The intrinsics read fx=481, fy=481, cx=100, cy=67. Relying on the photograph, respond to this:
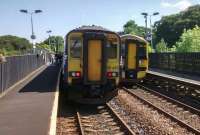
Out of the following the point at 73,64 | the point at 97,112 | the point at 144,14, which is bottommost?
the point at 97,112

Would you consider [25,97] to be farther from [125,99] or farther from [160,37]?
[160,37]

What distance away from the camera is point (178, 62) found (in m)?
38.8

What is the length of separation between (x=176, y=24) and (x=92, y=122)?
10508cm

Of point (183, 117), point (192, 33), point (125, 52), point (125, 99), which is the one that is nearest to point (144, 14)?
point (192, 33)

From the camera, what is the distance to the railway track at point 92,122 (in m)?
13.4

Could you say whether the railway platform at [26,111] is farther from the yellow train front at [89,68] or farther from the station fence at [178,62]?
the station fence at [178,62]

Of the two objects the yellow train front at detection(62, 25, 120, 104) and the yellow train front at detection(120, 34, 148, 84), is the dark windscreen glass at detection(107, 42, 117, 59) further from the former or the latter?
the yellow train front at detection(120, 34, 148, 84)

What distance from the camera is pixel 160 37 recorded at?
122500 mm

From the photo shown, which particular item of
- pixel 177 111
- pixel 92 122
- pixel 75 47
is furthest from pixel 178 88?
Result: pixel 92 122

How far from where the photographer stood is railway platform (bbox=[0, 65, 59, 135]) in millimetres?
10961

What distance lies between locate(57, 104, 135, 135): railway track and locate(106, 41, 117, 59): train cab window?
195 centimetres

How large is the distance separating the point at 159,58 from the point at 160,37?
3038 inches

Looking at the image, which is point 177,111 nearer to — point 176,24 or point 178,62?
point 178,62

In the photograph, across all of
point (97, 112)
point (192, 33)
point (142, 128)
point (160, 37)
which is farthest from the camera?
point (160, 37)
